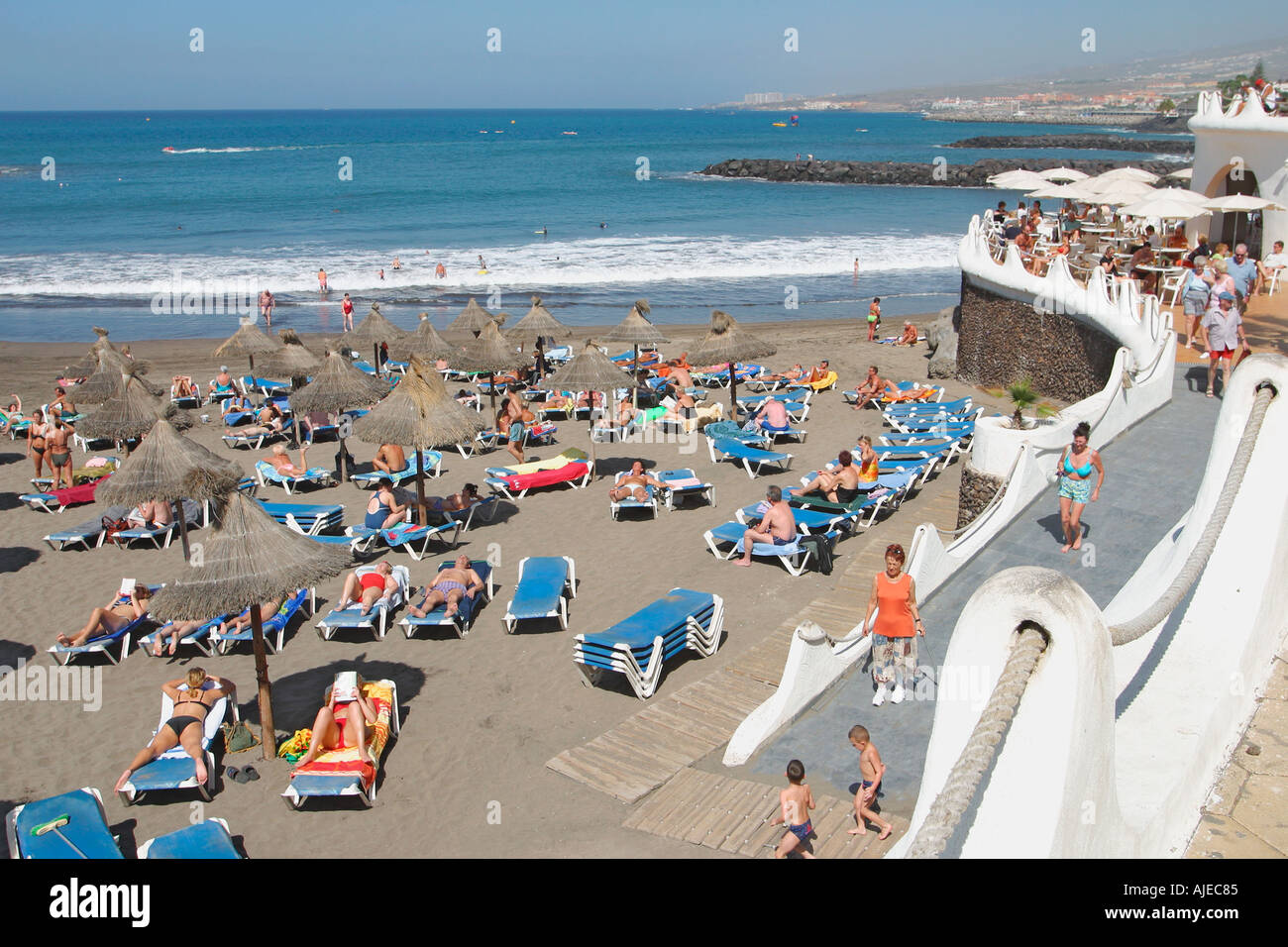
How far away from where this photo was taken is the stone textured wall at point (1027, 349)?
51.0 ft

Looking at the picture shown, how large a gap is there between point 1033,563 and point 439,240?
137ft

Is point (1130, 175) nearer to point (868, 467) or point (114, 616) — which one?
point (868, 467)

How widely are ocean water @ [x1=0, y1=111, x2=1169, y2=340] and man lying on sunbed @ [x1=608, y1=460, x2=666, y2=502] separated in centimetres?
1687

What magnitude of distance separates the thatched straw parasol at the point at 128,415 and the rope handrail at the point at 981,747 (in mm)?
11935

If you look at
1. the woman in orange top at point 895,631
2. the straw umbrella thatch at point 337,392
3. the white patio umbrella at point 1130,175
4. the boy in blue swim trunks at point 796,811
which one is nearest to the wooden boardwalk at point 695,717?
the boy in blue swim trunks at point 796,811

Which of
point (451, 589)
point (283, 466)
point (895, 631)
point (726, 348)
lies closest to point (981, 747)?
point (895, 631)

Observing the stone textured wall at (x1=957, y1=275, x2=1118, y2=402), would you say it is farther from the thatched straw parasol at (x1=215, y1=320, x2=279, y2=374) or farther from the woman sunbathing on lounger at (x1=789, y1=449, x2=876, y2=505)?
the thatched straw parasol at (x1=215, y1=320, x2=279, y2=374)

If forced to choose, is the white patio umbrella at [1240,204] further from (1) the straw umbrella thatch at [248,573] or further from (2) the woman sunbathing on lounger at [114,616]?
(2) the woman sunbathing on lounger at [114,616]

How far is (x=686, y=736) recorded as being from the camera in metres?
7.65

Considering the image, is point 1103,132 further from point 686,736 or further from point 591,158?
point 686,736

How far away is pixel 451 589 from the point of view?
992 cm

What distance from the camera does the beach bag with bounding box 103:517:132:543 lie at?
1235cm

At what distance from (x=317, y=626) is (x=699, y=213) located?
50.4 metres
